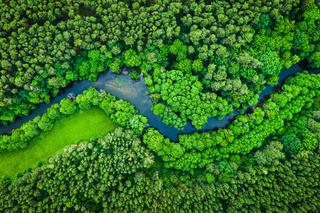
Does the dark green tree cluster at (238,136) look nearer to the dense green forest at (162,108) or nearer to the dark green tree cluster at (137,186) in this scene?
the dense green forest at (162,108)

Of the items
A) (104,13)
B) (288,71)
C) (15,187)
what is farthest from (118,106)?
(288,71)

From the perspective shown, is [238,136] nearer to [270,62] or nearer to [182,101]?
[182,101]

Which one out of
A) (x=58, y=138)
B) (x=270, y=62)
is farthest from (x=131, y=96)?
(x=270, y=62)

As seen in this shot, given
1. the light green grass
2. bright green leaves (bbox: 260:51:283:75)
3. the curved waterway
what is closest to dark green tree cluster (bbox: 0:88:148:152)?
the light green grass

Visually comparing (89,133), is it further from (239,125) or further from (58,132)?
(239,125)

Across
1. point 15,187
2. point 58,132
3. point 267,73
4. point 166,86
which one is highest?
point 267,73

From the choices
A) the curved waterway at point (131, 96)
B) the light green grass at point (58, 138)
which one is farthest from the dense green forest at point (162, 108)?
the curved waterway at point (131, 96)

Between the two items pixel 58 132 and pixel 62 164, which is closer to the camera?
pixel 62 164
